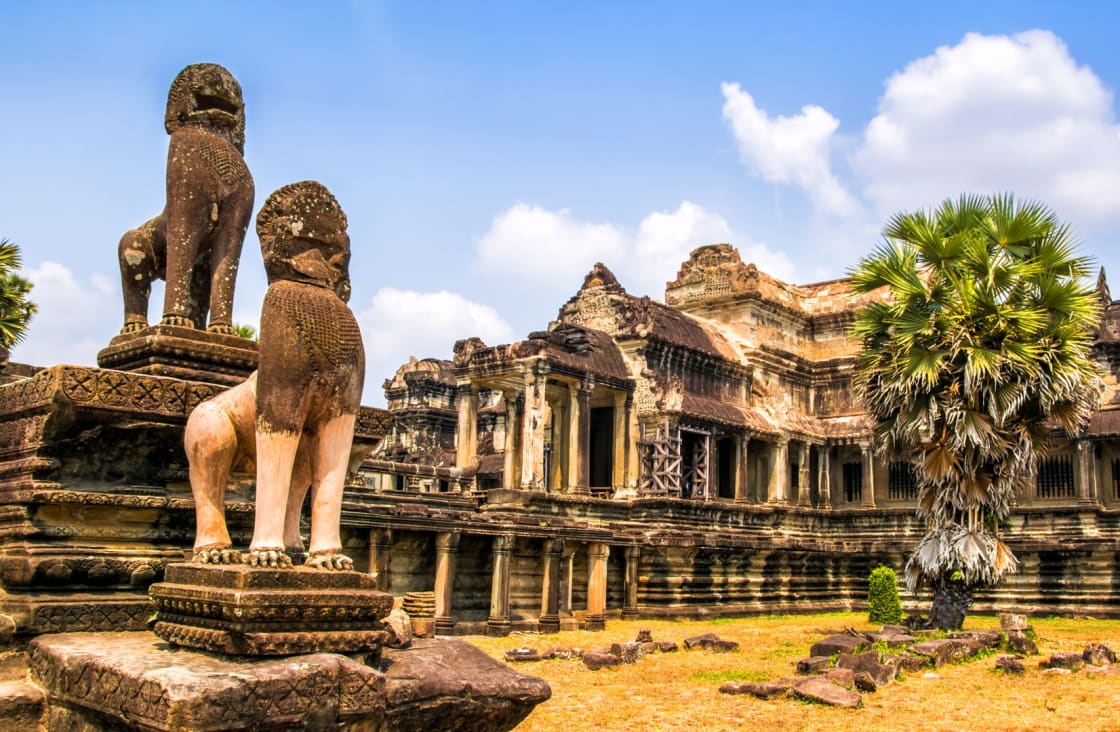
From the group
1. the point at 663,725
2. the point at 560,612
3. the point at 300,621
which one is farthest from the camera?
the point at 560,612

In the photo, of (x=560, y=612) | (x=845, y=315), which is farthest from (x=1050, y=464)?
(x=560, y=612)

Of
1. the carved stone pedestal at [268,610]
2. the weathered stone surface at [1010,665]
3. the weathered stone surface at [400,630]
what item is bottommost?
the weathered stone surface at [1010,665]

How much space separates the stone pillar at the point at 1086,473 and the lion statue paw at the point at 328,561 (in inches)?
1110

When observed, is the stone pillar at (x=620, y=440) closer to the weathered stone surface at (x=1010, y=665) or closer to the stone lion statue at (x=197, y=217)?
the weathered stone surface at (x=1010, y=665)

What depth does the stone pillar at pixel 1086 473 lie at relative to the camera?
93.4 ft

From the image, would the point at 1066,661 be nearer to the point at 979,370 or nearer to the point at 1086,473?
the point at 979,370

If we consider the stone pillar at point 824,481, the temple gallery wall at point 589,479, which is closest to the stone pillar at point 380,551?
the temple gallery wall at point 589,479

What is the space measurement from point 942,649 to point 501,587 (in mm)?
6836

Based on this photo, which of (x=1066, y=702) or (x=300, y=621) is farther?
(x=1066, y=702)

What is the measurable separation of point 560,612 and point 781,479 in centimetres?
1295

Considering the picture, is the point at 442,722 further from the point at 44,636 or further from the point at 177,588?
the point at 44,636

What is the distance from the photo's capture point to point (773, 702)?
11.3m

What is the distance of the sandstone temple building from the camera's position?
18328mm

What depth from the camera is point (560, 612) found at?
1917cm
